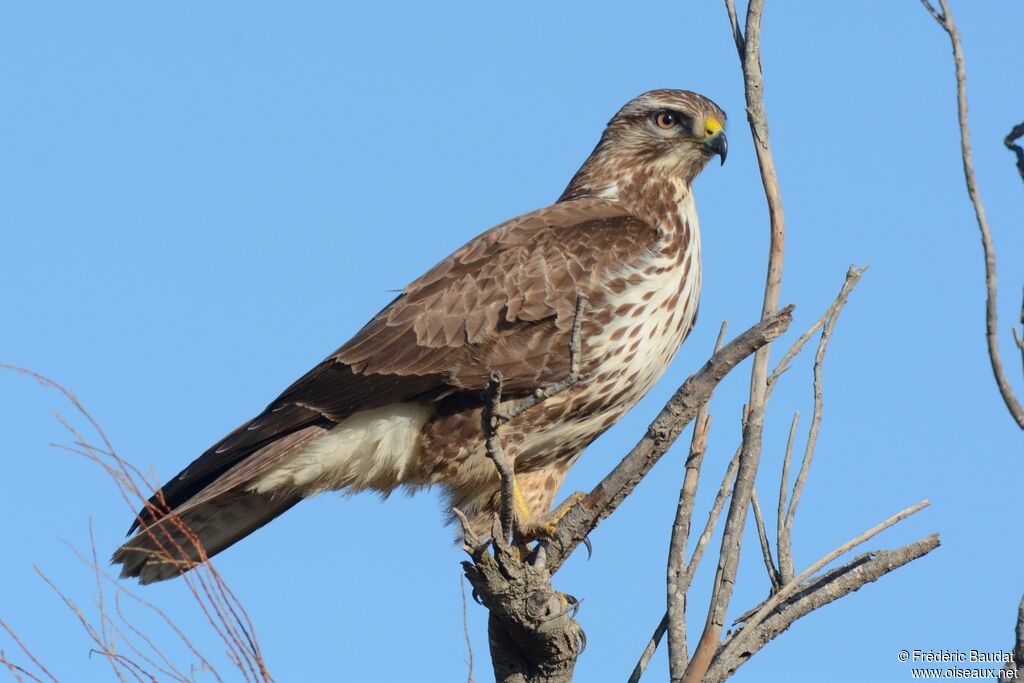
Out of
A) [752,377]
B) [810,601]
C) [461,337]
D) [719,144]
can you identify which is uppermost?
[719,144]

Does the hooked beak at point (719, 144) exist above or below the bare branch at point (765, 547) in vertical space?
above

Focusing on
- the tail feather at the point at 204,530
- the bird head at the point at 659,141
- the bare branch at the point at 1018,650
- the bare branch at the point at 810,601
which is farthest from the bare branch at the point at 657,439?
the bird head at the point at 659,141

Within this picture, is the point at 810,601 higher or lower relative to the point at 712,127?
lower

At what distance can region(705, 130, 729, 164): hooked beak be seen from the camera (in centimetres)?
622

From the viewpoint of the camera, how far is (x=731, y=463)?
14.5 ft

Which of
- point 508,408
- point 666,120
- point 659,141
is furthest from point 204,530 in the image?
point 666,120

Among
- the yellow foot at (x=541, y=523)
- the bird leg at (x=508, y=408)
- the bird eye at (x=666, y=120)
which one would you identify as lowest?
the bird leg at (x=508, y=408)

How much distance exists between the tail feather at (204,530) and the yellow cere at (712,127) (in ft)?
8.38

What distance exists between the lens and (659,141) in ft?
20.8

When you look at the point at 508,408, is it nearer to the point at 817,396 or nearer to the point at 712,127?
the point at 817,396

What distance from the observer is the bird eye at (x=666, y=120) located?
639 cm

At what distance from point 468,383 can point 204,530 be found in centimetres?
135

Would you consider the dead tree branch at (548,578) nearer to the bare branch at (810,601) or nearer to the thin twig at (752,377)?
the thin twig at (752,377)

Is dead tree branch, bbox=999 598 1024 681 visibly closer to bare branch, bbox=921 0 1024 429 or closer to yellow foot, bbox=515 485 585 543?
bare branch, bbox=921 0 1024 429
